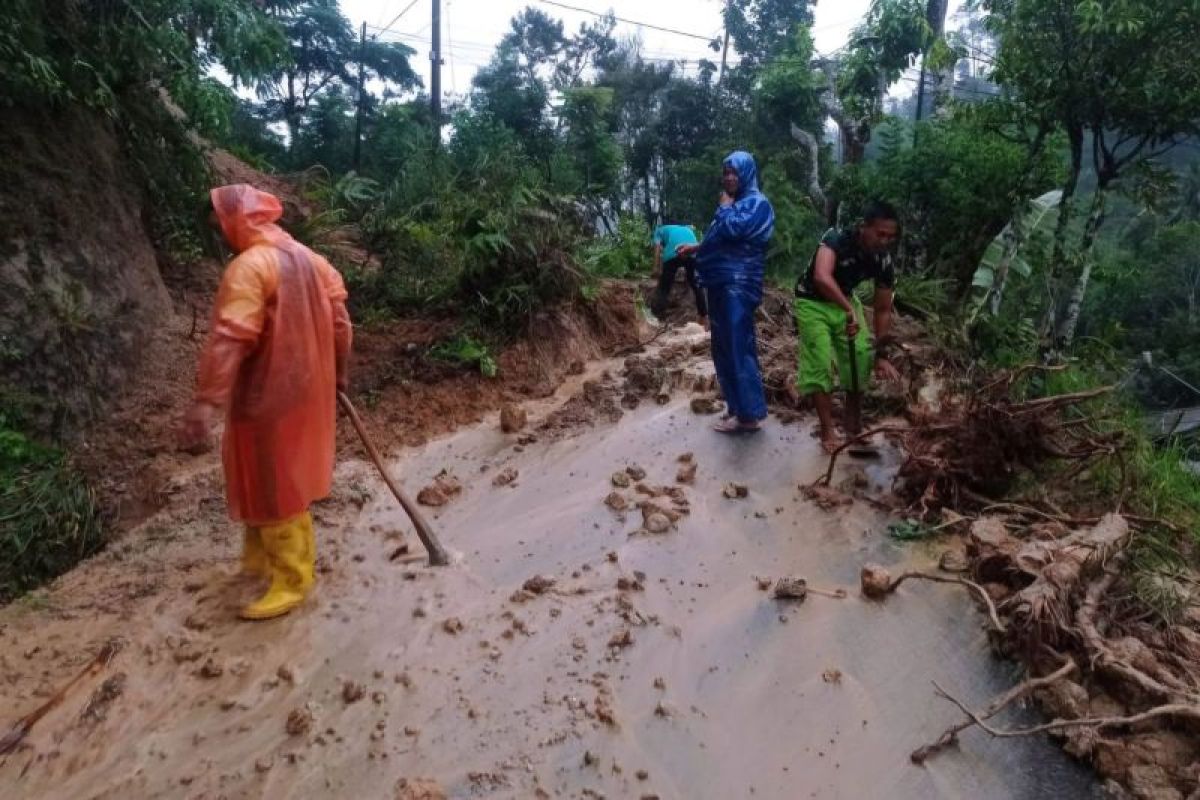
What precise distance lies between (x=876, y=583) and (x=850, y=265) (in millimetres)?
1950

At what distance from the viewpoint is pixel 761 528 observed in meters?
4.04

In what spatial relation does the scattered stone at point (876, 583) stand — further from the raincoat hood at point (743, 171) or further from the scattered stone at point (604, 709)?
the raincoat hood at point (743, 171)

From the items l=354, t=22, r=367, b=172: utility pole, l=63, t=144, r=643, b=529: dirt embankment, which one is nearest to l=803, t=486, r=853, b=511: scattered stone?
l=63, t=144, r=643, b=529: dirt embankment

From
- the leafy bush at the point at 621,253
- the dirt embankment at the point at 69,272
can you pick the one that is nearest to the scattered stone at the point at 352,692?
the dirt embankment at the point at 69,272

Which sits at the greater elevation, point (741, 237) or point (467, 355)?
point (741, 237)

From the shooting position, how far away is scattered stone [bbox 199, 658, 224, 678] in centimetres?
298

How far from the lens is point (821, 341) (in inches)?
178

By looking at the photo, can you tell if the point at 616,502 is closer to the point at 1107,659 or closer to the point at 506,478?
the point at 506,478

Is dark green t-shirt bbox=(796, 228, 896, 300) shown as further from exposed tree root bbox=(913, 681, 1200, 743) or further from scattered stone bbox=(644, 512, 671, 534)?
exposed tree root bbox=(913, 681, 1200, 743)

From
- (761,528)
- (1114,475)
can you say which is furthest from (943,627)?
(1114,475)

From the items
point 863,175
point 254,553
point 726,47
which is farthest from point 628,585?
point 726,47

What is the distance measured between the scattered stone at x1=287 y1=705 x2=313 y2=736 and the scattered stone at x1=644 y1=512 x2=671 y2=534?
6.05 feet

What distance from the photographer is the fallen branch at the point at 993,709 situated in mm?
2547

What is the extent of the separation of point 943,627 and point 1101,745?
0.73 metres
